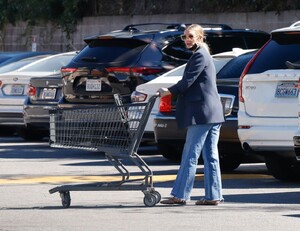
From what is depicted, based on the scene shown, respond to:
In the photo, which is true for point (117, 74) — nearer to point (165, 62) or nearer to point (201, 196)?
point (165, 62)

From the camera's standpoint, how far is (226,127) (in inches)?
565

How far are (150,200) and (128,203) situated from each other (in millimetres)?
480

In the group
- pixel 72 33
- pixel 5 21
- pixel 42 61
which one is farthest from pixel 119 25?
pixel 42 61

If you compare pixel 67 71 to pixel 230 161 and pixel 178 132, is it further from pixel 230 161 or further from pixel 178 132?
pixel 230 161

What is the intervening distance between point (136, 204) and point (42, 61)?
10.8 m

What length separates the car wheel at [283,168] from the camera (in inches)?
539

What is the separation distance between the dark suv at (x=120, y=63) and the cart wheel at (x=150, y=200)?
18.6 ft

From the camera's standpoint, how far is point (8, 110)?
21266mm

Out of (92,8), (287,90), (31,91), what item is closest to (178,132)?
(287,90)

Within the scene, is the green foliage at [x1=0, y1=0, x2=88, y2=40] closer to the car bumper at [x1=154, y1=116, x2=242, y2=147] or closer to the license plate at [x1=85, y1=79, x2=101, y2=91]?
the license plate at [x1=85, y1=79, x2=101, y2=91]

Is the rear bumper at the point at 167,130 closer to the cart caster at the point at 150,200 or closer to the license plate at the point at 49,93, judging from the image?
the cart caster at the point at 150,200

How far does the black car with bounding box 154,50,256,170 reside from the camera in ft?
47.0

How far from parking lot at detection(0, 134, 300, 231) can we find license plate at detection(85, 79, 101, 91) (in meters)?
1.14

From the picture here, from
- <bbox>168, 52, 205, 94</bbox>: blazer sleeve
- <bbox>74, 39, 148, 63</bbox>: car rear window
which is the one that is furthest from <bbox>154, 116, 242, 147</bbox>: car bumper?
<bbox>168, 52, 205, 94</bbox>: blazer sleeve
